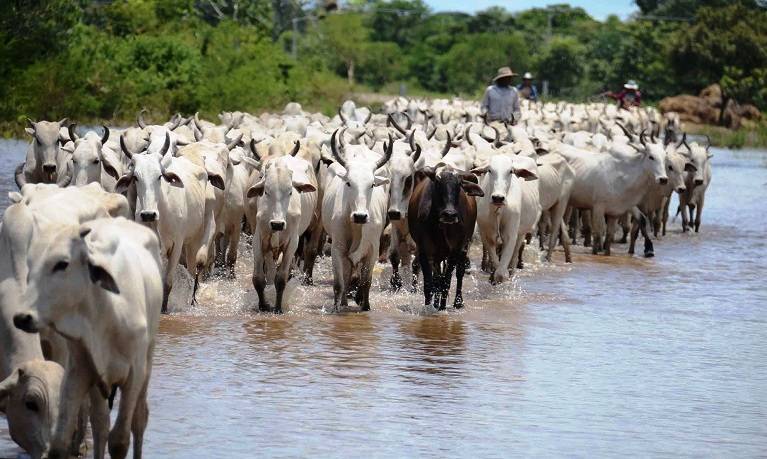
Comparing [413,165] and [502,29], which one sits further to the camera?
[502,29]

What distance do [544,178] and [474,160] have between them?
2.30m

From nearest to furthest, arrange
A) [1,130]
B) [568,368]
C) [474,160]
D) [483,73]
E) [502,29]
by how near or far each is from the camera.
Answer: [568,368], [474,160], [1,130], [483,73], [502,29]

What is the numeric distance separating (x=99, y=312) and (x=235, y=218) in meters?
8.99

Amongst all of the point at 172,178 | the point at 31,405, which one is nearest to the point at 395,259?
the point at 172,178

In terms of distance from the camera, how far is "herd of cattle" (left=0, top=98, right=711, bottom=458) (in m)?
7.00

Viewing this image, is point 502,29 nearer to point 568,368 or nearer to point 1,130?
point 1,130

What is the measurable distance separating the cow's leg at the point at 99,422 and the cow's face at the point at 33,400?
170 millimetres

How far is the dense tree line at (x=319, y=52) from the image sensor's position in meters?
38.2

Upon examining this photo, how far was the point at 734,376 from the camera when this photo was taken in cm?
1152

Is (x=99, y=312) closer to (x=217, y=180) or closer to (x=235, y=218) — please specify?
(x=217, y=180)

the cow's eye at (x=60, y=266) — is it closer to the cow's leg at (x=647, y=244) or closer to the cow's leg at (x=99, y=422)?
the cow's leg at (x=99, y=422)

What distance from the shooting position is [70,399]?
6926mm

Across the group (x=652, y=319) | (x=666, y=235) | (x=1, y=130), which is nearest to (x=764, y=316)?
(x=652, y=319)

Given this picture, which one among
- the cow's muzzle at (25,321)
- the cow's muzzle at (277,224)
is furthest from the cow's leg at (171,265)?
the cow's muzzle at (25,321)
